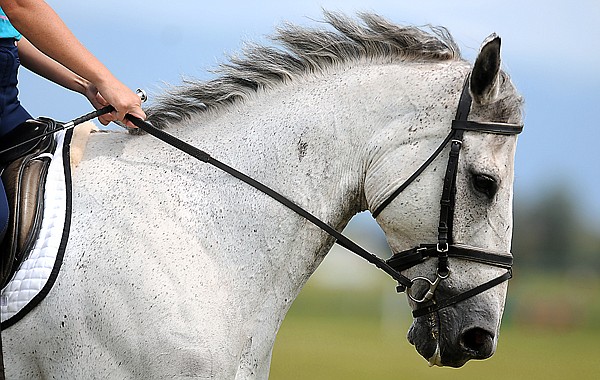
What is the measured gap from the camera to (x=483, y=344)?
3656mm

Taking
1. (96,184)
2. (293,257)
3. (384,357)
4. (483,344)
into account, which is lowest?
(384,357)

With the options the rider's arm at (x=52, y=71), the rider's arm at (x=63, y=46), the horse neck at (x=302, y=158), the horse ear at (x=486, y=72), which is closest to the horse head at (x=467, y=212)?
the horse ear at (x=486, y=72)

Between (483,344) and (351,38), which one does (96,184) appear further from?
(483,344)

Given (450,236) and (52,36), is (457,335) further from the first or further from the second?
(52,36)

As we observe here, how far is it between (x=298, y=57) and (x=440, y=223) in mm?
1066

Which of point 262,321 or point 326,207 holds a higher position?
point 326,207

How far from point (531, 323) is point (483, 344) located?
87.1ft

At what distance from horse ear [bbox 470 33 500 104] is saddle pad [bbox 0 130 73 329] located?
1781 millimetres

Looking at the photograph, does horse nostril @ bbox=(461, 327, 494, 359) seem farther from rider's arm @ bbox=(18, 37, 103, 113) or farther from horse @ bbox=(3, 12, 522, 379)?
rider's arm @ bbox=(18, 37, 103, 113)

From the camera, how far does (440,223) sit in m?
3.60

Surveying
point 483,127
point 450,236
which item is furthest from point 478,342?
point 483,127

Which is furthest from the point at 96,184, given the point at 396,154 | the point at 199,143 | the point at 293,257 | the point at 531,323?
the point at 531,323

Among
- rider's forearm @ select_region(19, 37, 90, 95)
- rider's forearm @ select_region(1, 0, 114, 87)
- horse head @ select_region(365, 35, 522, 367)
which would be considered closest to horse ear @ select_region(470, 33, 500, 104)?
horse head @ select_region(365, 35, 522, 367)

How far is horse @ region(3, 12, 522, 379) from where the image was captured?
342 centimetres
